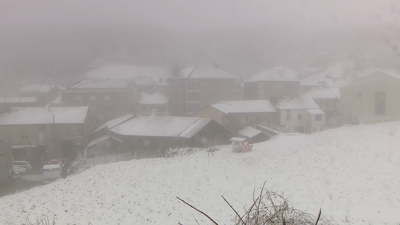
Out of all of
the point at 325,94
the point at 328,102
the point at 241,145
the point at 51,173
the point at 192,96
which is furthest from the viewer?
the point at 192,96

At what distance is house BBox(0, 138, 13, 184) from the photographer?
1100 inches

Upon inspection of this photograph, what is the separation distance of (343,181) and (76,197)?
45.1 ft

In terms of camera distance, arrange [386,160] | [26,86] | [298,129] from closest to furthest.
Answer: [386,160] < [298,129] < [26,86]

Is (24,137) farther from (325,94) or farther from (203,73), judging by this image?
(325,94)

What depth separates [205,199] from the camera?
582 inches

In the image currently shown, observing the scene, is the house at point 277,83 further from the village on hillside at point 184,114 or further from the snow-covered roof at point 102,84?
the snow-covered roof at point 102,84

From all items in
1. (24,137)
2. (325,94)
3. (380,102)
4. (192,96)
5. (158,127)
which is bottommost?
(24,137)

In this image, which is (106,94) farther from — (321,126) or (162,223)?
(162,223)

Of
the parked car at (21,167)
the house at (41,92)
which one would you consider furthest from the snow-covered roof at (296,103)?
the house at (41,92)

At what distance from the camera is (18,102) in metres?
72.6

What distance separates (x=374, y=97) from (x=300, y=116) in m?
10.4

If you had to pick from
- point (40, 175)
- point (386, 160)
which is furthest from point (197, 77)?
point (386, 160)

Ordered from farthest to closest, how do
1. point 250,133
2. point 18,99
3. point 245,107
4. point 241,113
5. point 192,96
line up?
1. point 18,99
2. point 192,96
3. point 245,107
4. point 241,113
5. point 250,133

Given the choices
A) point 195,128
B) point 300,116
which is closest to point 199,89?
point 300,116
